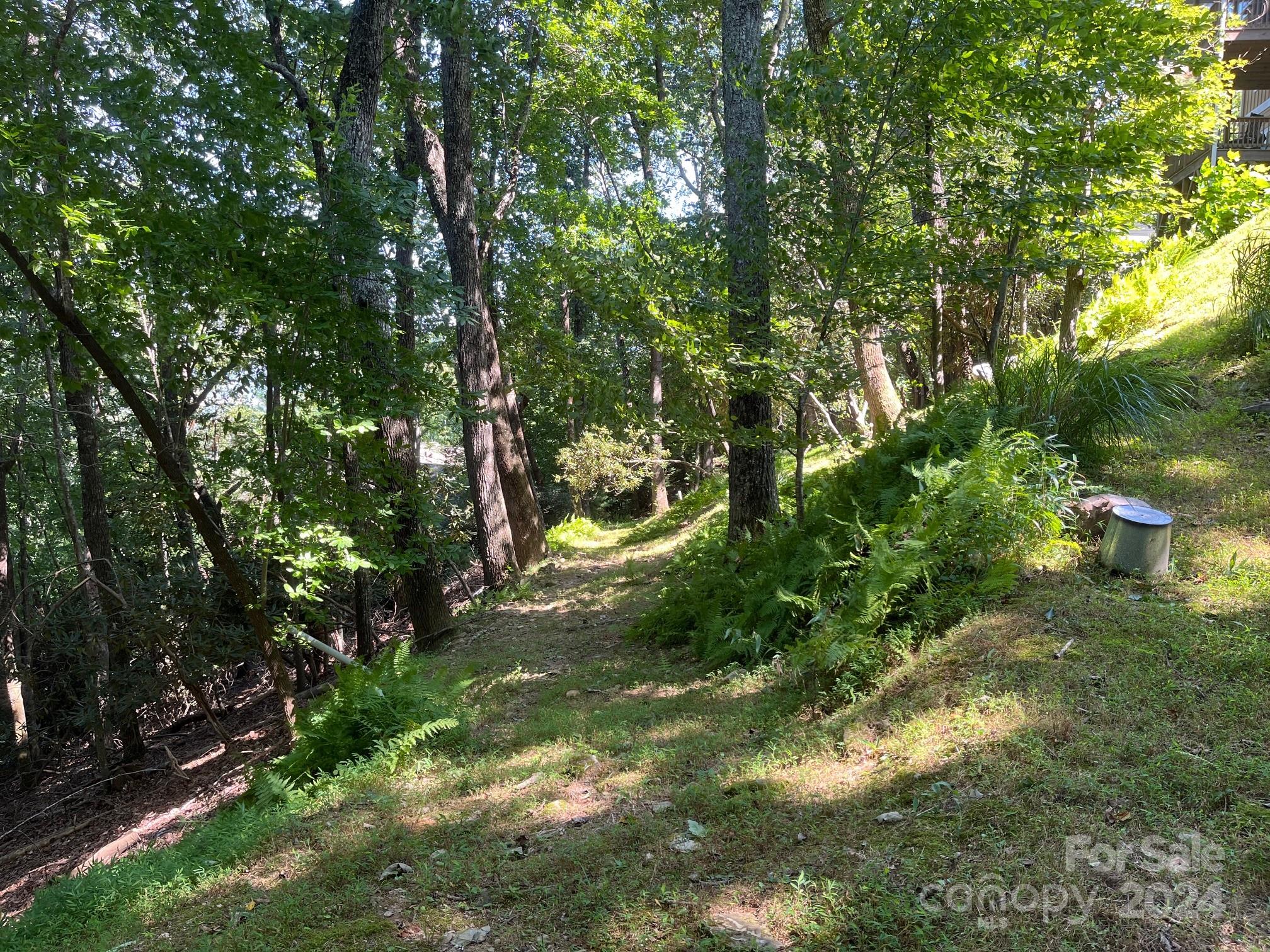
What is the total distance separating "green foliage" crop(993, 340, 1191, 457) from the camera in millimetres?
5531

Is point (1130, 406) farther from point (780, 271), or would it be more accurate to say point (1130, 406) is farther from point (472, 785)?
point (472, 785)

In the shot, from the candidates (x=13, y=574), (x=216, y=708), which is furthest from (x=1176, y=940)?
(x=13, y=574)

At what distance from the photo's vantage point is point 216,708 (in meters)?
11.7

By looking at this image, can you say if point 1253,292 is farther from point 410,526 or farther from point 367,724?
point 410,526

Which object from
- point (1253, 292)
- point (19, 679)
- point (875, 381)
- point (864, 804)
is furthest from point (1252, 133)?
point (19, 679)

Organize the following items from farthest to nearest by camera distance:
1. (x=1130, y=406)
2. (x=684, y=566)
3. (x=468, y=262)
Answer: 1. (x=468, y=262)
2. (x=684, y=566)
3. (x=1130, y=406)

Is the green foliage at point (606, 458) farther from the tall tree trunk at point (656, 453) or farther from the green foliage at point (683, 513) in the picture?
the green foliage at point (683, 513)

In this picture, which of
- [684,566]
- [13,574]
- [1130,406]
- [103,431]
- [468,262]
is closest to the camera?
[1130,406]

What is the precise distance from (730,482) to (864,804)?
15.6 feet

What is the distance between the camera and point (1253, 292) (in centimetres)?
669

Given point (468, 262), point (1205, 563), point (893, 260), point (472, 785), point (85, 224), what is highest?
point (468, 262)

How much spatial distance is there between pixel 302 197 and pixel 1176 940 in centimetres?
646

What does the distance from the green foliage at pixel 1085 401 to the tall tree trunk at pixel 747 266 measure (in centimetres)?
192

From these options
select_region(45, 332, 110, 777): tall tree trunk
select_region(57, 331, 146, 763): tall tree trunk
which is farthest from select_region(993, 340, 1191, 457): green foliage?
select_region(57, 331, 146, 763): tall tree trunk
